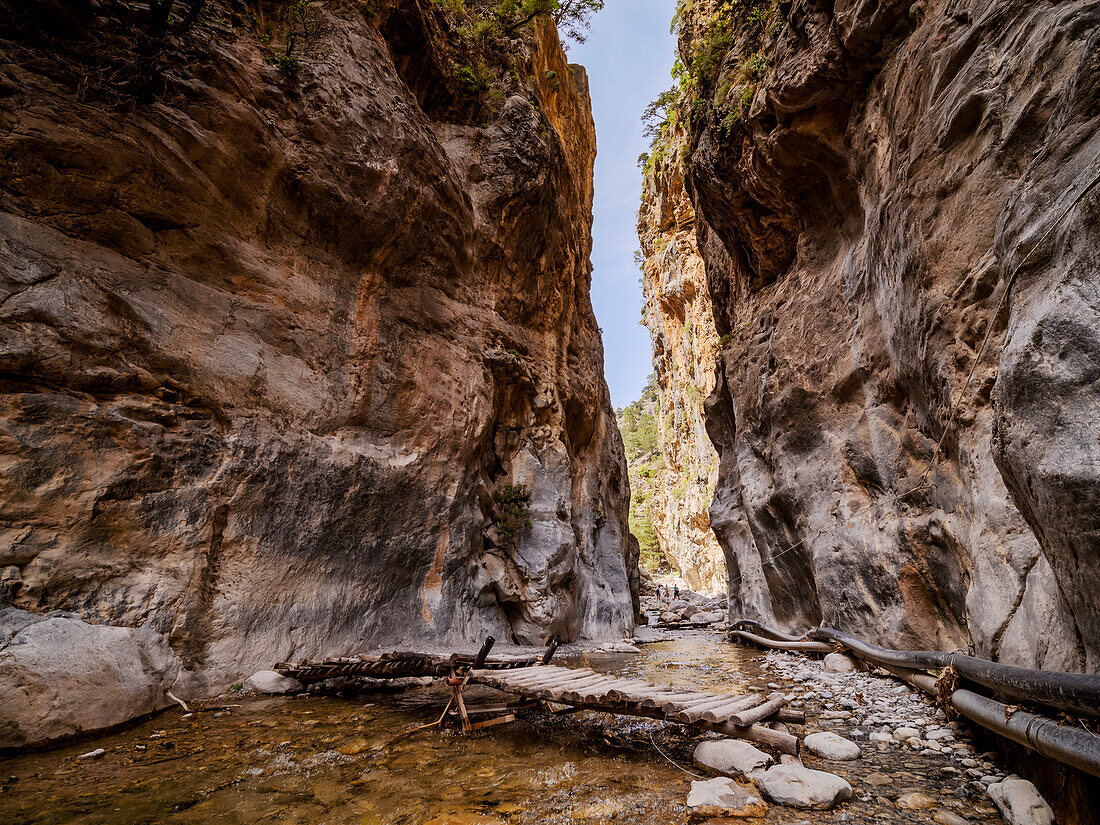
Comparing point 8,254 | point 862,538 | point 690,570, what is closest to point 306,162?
point 8,254

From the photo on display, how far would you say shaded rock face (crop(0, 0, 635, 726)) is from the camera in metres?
5.38

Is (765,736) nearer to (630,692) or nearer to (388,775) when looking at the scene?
(630,692)

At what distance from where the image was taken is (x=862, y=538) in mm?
7742

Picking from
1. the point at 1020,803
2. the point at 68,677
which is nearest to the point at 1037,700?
the point at 1020,803

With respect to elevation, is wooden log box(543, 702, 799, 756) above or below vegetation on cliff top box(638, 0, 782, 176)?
below

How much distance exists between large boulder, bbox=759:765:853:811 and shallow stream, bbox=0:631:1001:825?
0.20ft

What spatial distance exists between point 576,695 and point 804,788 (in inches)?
75.1

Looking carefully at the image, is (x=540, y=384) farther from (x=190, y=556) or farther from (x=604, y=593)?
(x=190, y=556)

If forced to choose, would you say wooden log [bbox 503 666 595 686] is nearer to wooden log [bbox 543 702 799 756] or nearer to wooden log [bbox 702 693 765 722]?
wooden log [bbox 543 702 799 756]

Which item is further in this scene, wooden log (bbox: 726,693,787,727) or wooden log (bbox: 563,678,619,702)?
wooden log (bbox: 563,678,619,702)

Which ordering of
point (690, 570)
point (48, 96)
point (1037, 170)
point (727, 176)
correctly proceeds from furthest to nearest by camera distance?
point (690, 570) → point (727, 176) → point (48, 96) → point (1037, 170)

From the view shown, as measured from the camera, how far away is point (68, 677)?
4098mm

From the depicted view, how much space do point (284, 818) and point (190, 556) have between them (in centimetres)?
420

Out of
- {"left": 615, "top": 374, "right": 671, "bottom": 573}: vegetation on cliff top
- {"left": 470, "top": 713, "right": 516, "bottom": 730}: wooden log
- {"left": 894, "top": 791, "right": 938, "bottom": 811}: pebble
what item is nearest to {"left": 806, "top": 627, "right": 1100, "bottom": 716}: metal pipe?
{"left": 894, "top": 791, "right": 938, "bottom": 811}: pebble
